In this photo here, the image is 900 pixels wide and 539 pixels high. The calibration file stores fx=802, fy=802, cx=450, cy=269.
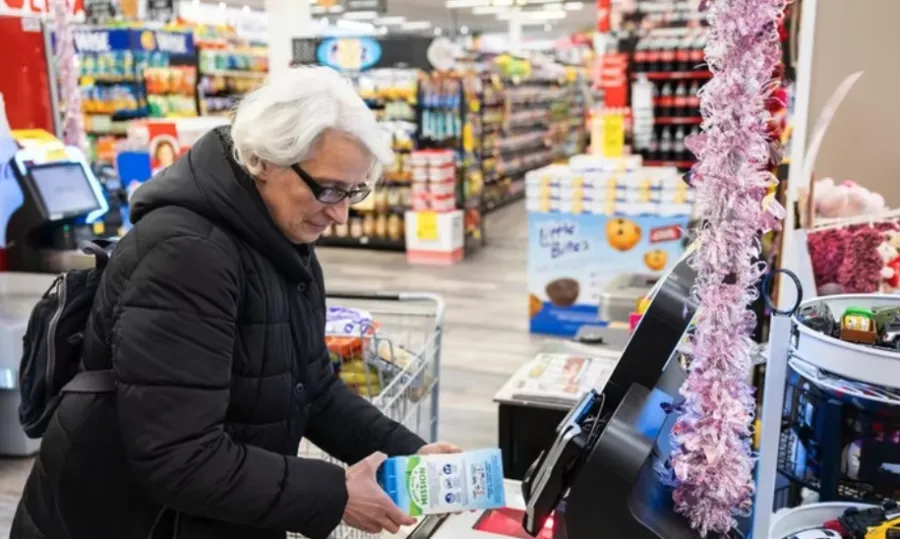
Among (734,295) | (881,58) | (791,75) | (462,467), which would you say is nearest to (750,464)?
(734,295)

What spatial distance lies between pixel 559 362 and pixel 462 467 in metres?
1.27

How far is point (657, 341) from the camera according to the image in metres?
1.21

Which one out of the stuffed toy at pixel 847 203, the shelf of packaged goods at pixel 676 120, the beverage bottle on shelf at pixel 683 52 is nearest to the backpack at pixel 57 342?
the stuffed toy at pixel 847 203

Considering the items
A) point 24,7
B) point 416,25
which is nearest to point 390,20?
point 416,25

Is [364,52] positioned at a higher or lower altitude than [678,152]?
higher

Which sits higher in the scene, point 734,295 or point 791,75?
point 791,75

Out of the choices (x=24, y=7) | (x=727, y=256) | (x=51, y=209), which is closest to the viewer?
(x=727, y=256)

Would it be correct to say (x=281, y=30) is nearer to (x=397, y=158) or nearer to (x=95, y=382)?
(x=397, y=158)

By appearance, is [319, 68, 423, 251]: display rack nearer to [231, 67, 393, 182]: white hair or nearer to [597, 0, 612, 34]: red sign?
[597, 0, 612, 34]: red sign

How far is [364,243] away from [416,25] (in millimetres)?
21486

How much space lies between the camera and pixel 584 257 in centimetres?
593

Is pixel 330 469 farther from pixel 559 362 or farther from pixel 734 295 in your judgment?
pixel 559 362

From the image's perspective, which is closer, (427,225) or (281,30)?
(427,225)

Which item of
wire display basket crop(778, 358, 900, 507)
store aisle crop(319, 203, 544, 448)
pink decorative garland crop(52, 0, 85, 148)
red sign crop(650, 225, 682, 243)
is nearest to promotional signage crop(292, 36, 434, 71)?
store aisle crop(319, 203, 544, 448)
